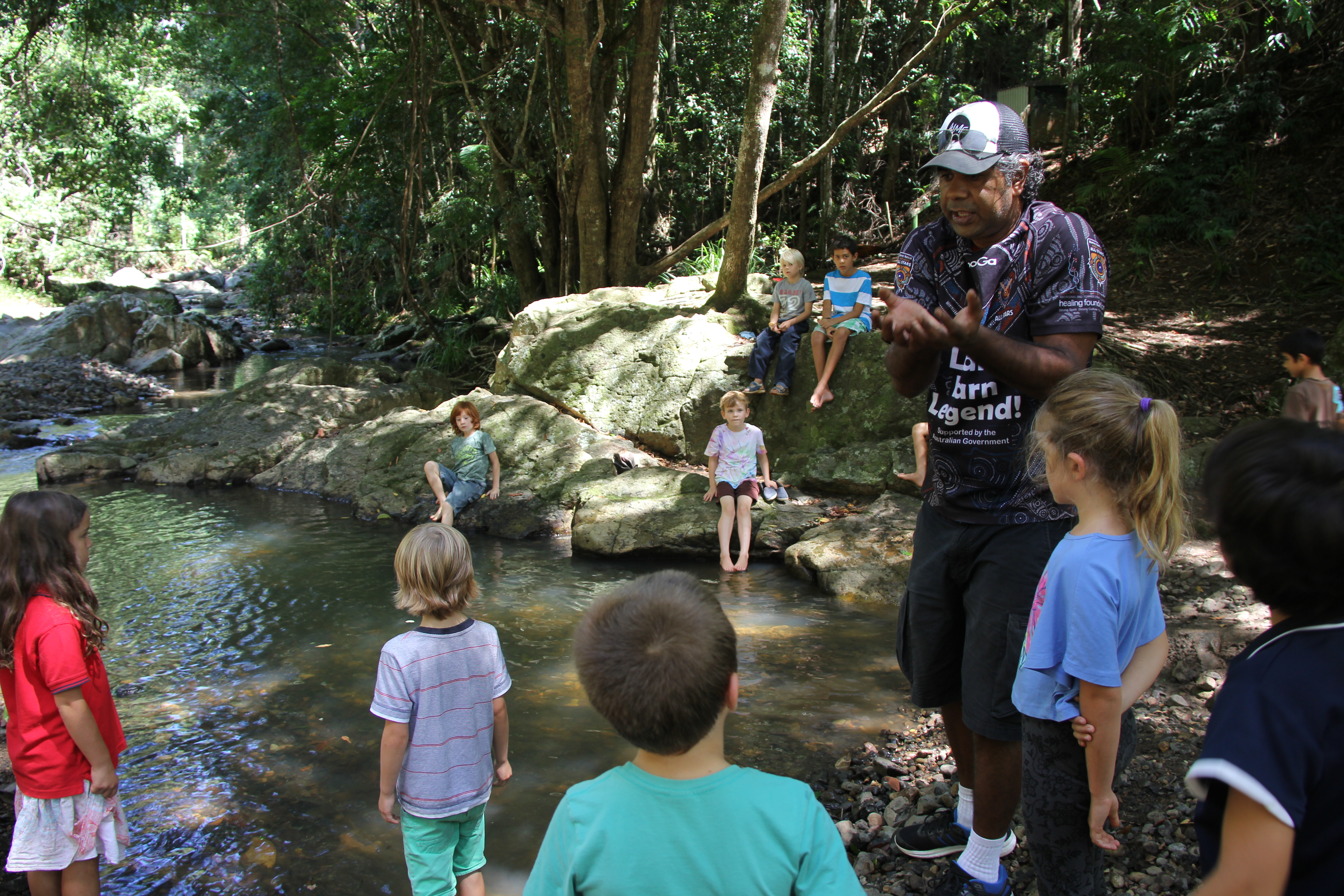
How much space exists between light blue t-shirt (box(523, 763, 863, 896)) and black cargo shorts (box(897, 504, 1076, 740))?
3.30 ft

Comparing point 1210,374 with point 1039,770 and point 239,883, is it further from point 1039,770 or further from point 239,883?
point 239,883

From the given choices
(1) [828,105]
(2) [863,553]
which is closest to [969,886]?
(2) [863,553]

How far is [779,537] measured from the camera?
21.5ft

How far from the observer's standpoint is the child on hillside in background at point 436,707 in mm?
2338

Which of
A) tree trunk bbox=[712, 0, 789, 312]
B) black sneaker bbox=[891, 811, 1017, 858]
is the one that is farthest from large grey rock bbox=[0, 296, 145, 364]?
black sneaker bbox=[891, 811, 1017, 858]

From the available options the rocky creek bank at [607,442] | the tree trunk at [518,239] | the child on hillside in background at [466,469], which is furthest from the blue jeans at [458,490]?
the tree trunk at [518,239]

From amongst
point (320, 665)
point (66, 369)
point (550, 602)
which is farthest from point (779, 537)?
point (66, 369)

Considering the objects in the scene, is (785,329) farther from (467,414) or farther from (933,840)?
(933,840)

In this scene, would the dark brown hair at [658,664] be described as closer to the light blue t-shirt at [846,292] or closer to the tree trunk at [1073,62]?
the light blue t-shirt at [846,292]

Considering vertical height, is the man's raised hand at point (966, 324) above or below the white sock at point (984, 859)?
above

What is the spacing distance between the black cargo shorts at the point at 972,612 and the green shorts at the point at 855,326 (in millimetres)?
5241

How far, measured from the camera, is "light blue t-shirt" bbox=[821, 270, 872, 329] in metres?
7.50

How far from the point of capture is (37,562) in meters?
2.30

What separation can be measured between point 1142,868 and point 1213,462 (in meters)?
1.71
